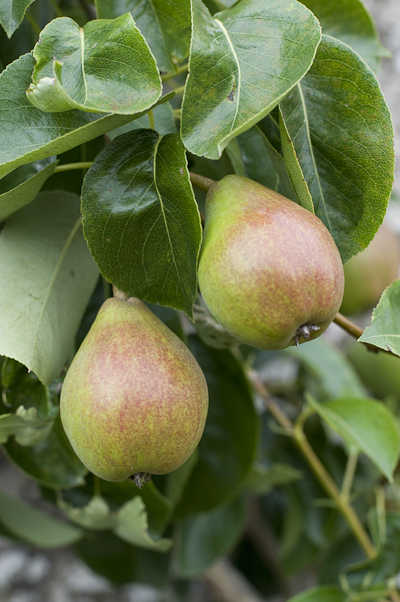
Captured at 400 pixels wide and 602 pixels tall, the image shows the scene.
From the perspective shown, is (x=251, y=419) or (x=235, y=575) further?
(x=235, y=575)

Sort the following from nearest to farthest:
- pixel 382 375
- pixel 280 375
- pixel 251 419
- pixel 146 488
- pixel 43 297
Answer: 1. pixel 43 297
2. pixel 146 488
3. pixel 251 419
4. pixel 382 375
5. pixel 280 375

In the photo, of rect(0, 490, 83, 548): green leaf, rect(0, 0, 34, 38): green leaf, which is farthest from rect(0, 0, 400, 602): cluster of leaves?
rect(0, 490, 83, 548): green leaf

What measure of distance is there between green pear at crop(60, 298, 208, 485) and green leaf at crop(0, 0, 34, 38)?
242 mm

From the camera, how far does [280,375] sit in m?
1.24

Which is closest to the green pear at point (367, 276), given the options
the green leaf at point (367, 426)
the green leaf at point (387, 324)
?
the green leaf at point (367, 426)

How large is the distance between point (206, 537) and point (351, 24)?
0.79m

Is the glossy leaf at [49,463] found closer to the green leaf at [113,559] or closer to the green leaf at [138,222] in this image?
the green leaf at [138,222]

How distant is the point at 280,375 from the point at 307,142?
0.83m

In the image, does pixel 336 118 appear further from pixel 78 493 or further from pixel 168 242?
pixel 78 493

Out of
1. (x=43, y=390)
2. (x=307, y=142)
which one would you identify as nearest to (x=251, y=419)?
(x=43, y=390)

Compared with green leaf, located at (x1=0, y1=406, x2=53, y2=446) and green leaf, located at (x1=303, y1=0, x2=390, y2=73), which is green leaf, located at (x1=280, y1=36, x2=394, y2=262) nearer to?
green leaf, located at (x1=303, y1=0, x2=390, y2=73)

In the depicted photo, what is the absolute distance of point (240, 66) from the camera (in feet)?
1.35

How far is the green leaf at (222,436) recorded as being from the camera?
2.60 feet

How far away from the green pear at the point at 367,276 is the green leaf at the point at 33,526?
560 mm
